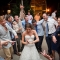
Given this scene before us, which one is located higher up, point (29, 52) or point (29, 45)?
point (29, 45)

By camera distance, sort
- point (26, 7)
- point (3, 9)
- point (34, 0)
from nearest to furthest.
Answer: point (26, 7) → point (34, 0) → point (3, 9)

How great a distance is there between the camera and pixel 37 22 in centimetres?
934

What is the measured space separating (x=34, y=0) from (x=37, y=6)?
0.87m

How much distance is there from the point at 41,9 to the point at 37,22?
1804cm

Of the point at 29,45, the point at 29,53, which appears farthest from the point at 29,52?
the point at 29,45

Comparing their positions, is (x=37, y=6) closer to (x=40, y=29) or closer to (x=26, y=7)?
(x=26, y=7)

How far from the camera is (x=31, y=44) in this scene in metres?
7.20

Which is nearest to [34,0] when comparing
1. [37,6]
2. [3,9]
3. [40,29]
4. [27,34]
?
[37,6]

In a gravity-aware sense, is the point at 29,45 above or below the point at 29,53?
above

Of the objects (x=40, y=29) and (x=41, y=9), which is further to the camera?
(x=41, y=9)

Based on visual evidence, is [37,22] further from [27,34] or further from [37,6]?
[37,6]

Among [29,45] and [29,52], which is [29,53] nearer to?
[29,52]

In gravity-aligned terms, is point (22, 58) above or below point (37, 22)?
below

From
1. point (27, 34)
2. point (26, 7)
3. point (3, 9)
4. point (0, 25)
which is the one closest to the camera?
point (0, 25)
